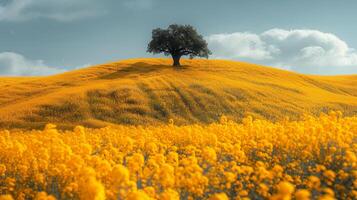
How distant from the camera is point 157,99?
40562 millimetres

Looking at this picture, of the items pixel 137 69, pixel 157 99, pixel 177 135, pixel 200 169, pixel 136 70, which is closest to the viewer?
pixel 200 169

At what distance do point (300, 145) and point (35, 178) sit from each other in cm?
746

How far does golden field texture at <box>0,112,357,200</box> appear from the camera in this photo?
27.9 ft

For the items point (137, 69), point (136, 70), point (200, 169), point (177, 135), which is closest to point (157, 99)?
point (136, 70)

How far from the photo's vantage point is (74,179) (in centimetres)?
1079

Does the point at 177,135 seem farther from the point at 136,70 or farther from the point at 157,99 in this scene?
the point at 136,70

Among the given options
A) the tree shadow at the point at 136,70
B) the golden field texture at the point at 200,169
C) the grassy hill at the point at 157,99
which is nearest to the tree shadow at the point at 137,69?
the tree shadow at the point at 136,70

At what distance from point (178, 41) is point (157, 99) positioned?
1970cm

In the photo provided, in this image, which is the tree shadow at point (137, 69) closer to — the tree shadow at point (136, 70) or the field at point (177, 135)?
the tree shadow at point (136, 70)

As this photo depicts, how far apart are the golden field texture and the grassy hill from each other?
61.4 feet

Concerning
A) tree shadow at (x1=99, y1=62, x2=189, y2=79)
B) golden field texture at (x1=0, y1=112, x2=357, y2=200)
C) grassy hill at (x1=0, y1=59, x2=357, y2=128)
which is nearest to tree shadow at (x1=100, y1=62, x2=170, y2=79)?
tree shadow at (x1=99, y1=62, x2=189, y2=79)

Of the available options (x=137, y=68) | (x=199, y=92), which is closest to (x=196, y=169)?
(x=199, y=92)

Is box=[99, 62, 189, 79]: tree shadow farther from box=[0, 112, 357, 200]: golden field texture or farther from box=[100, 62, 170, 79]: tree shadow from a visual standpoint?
box=[0, 112, 357, 200]: golden field texture

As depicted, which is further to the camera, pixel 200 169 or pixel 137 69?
pixel 137 69
